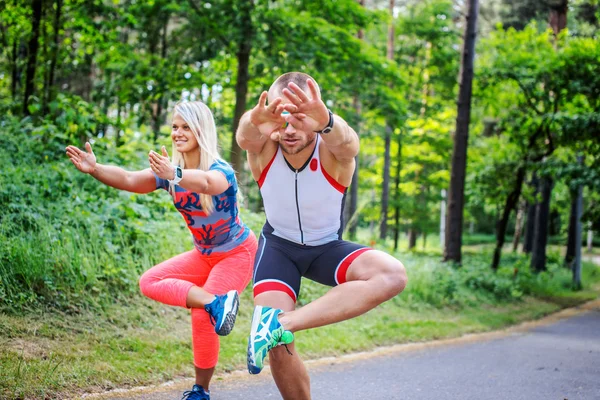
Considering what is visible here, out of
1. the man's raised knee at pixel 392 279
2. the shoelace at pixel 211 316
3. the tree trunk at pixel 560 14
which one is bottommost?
the shoelace at pixel 211 316

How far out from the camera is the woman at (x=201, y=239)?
160 inches

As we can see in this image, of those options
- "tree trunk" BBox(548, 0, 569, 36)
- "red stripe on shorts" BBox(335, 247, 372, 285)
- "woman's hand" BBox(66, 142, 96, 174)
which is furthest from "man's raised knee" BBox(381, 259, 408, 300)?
"tree trunk" BBox(548, 0, 569, 36)

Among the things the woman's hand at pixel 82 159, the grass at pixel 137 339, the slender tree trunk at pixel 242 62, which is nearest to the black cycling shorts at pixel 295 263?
the woman's hand at pixel 82 159

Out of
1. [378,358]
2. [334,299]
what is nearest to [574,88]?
[378,358]

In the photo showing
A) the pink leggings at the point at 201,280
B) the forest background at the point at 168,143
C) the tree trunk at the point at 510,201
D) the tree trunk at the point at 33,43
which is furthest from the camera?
the tree trunk at the point at 510,201

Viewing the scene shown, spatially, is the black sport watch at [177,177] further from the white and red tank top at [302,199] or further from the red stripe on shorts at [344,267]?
the red stripe on shorts at [344,267]

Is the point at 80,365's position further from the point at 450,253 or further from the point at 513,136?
the point at 513,136

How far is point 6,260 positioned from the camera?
19.8 ft

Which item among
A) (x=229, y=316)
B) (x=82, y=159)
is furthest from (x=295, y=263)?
(x=82, y=159)

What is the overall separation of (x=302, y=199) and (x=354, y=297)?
748mm

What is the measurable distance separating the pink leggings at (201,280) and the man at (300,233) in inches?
16.5

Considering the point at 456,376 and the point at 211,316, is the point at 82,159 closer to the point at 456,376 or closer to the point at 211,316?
the point at 211,316

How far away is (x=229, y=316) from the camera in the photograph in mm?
3811

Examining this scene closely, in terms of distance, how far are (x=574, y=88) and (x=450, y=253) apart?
617cm
